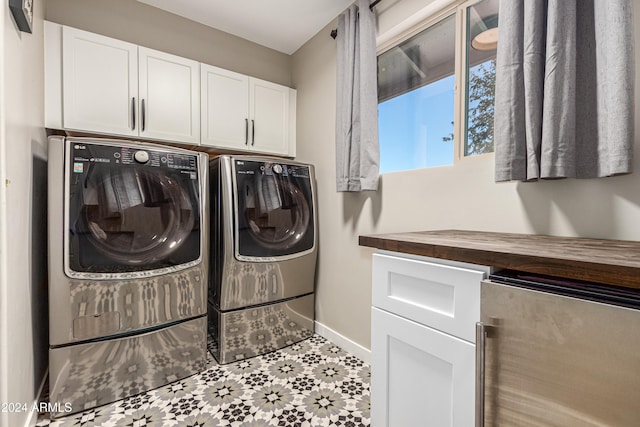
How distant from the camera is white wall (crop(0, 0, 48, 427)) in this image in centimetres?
101

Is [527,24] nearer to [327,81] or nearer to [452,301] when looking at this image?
[452,301]

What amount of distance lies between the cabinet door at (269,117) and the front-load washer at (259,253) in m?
0.42

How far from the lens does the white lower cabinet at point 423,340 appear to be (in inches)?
32.3

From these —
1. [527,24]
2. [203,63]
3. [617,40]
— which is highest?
[203,63]

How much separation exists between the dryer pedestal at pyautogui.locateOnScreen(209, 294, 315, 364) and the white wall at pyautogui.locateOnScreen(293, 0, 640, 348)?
22 centimetres

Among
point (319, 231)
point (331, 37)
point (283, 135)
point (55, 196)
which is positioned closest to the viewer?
point (55, 196)

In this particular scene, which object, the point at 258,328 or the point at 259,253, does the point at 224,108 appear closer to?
the point at 259,253

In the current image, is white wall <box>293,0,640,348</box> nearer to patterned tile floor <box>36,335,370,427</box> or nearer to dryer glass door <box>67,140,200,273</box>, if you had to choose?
patterned tile floor <box>36,335,370,427</box>

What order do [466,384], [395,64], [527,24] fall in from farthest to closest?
[395,64] → [527,24] → [466,384]

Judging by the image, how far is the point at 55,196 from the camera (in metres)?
1.39

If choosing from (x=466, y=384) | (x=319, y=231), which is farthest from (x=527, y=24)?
(x=319, y=231)

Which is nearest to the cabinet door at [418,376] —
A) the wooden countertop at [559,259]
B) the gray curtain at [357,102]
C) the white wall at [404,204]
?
the wooden countertop at [559,259]

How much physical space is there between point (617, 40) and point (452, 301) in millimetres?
927

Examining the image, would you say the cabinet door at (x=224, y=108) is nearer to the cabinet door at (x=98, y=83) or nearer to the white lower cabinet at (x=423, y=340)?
the cabinet door at (x=98, y=83)
